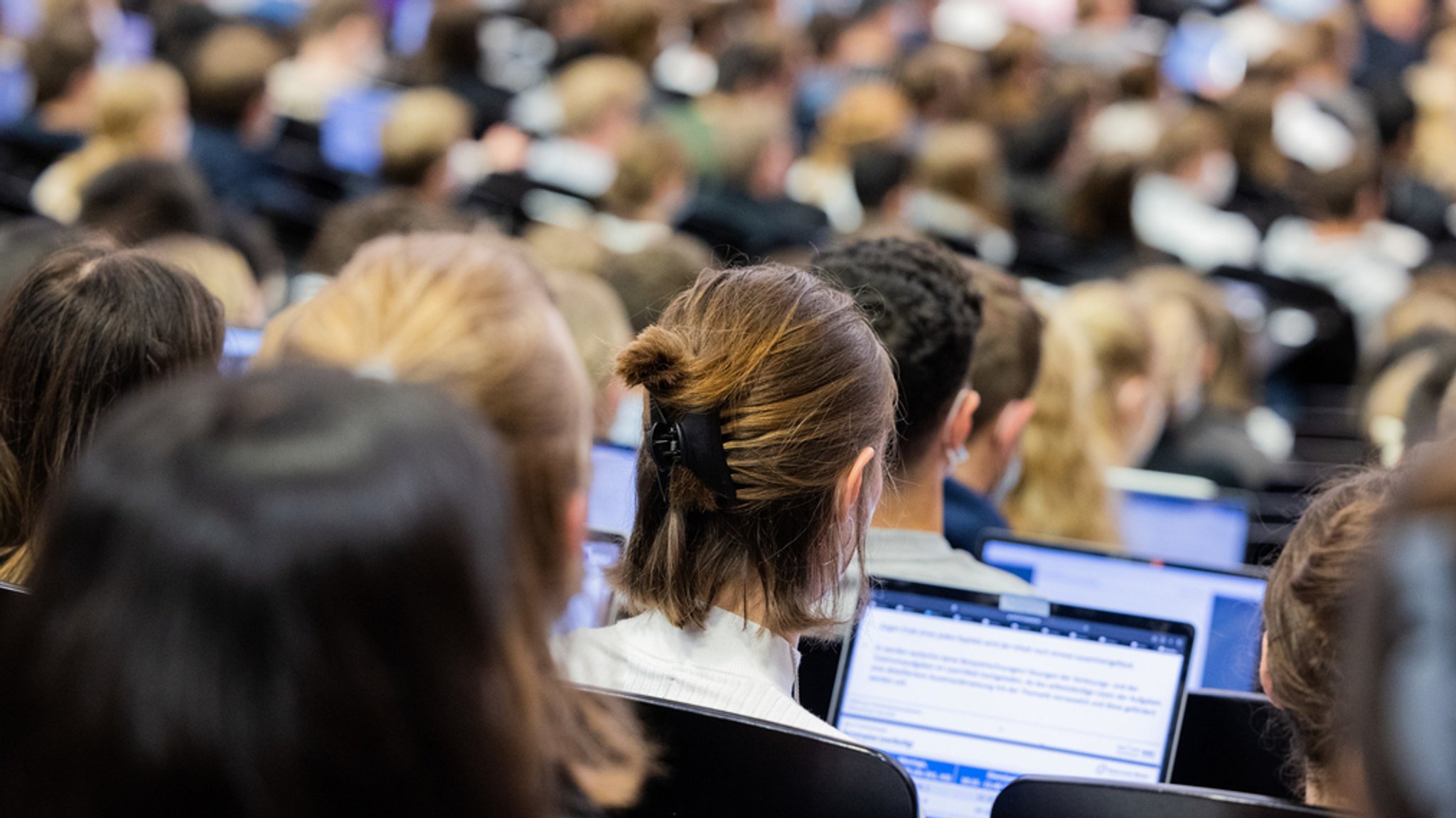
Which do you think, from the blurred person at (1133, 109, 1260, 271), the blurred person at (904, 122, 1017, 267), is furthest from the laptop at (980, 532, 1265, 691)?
the blurred person at (1133, 109, 1260, 271)

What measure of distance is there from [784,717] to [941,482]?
2.65 feet

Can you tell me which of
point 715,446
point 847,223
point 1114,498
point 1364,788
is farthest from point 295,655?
point 847,223

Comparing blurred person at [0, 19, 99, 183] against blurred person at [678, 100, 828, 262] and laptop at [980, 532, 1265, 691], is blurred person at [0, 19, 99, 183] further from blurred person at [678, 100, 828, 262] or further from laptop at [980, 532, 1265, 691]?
laptop at [980, 532, 1265, 691]

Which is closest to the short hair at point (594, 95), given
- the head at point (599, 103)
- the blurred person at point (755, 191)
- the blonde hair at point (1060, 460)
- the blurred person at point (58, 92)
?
the head at point (599, 103)

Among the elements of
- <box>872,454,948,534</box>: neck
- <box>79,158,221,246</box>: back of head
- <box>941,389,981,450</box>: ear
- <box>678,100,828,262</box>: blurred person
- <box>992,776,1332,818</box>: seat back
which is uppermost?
<box>992,776,1332,818</box>: seat back

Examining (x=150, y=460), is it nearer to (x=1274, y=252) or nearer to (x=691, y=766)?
(x=691, y=766)

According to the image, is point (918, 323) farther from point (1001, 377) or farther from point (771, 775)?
point (771, 775)

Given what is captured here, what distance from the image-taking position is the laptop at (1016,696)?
1752 millimetres

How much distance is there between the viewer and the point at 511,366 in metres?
1.18

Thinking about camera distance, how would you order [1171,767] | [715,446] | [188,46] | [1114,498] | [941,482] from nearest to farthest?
1. [715,446]
2. [1171,767]
3. [941,482]
4. [1114,498]
5. [188,46]

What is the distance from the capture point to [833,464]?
61.4 inches

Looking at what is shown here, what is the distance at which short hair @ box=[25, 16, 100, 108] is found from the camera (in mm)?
5648

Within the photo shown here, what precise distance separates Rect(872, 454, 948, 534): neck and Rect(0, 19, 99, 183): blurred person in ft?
14.6

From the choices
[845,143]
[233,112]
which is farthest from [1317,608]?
[845,143]
